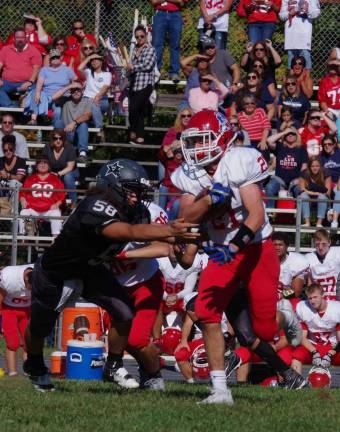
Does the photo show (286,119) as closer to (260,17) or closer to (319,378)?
(260,17)

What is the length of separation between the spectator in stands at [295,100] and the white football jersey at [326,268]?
3.85 meters

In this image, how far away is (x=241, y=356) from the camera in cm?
1048

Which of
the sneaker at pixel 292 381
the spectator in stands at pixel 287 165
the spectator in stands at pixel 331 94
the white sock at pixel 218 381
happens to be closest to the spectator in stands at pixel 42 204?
the spectator in stands at pixel 287 165

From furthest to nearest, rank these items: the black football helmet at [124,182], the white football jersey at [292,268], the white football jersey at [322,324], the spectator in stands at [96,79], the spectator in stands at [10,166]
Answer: the spectator in stands at [96,79] < the spectator in stands at [10,166] < the white football jersey at [292,268] < the white football jersey at [322,324] < the black football helmet at [124,182]

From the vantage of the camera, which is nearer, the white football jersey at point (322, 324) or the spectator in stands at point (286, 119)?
the white football jersey at point (322, 324)

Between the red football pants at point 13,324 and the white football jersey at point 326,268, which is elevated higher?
the white football jersey at point 326,268

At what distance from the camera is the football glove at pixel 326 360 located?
444 inches

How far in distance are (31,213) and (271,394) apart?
730cm

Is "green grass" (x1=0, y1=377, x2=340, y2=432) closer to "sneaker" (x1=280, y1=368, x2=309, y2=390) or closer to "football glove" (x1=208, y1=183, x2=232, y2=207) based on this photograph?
"sneaker" (x1=280, y1=368, x2=309, y2=390)

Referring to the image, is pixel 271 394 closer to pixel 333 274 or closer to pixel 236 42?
pixel 333 274

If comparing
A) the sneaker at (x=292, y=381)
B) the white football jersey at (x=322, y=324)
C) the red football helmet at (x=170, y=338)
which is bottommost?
the red football helmet at (x=170, y=338)

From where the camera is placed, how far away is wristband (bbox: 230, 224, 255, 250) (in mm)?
7074

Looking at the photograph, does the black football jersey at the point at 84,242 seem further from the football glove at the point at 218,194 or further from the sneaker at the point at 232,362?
the sneaker at the point at 232,362

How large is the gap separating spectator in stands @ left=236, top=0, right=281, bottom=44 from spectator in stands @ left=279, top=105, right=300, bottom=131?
6.10ft
